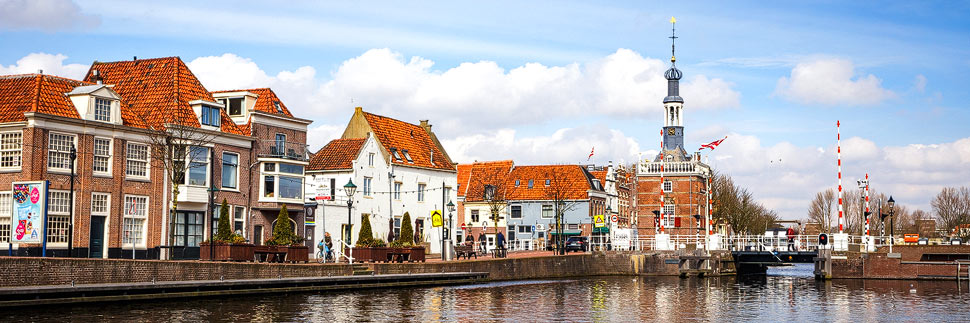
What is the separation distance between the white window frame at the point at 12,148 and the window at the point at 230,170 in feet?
34.9

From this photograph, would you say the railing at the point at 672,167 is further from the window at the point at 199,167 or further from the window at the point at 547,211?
the window at the point at 199,167

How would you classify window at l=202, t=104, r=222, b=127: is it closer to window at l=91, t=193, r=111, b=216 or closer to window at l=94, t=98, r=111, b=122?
window at l=94, t=98, r=111, b=122

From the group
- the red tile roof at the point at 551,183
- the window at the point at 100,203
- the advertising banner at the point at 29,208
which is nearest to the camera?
the advertising banner at the point at 29,208

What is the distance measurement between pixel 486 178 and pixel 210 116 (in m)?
43.1

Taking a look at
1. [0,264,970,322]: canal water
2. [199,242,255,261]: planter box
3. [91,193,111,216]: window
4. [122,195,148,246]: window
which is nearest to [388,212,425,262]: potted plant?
[0,264,970,322]: canal water

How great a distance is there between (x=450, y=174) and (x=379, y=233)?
11.3 metres

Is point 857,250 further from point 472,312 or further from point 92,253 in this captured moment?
point 92,253

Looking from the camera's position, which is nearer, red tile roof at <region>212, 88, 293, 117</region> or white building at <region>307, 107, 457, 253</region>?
red tile roof at <region>212, 88, 293, 117</region>

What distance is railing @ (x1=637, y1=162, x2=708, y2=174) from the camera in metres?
98.3

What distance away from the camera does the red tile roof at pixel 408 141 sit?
68.9 metres

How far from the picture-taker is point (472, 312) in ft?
108

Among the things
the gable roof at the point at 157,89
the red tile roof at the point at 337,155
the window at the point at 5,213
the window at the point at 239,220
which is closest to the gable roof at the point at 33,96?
the window at the point at 5,213

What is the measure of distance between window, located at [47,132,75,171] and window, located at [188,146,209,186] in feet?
20.1

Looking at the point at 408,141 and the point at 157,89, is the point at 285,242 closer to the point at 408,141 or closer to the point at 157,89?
the point at 157,89
